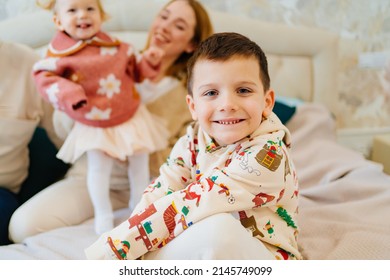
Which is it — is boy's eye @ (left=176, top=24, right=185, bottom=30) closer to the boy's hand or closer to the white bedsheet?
the boy's hand

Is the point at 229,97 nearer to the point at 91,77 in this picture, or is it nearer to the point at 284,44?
the point at 91,77

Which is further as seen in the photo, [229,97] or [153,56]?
[153,56]

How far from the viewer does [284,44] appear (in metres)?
1.57

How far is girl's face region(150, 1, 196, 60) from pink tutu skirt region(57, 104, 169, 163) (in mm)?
233

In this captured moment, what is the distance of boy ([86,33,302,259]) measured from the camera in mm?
702

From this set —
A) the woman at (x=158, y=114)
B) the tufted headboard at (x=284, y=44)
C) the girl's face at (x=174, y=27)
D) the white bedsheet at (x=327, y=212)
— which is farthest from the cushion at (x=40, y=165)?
the girl's face at (x=174, y=27)

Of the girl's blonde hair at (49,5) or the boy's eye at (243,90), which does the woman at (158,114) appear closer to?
the girl's blonde hair at (49,5)

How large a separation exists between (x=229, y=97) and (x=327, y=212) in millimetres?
490

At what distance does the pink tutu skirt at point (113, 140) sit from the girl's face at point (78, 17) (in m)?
0.24

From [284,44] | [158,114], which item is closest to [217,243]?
[158,114]

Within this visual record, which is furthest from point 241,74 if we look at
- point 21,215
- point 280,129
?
point 21,215

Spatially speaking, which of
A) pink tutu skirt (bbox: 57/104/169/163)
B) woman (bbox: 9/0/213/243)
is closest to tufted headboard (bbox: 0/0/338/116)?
woman (bbox: 9/0/213/243)

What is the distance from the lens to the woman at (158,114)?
1.02 metres
